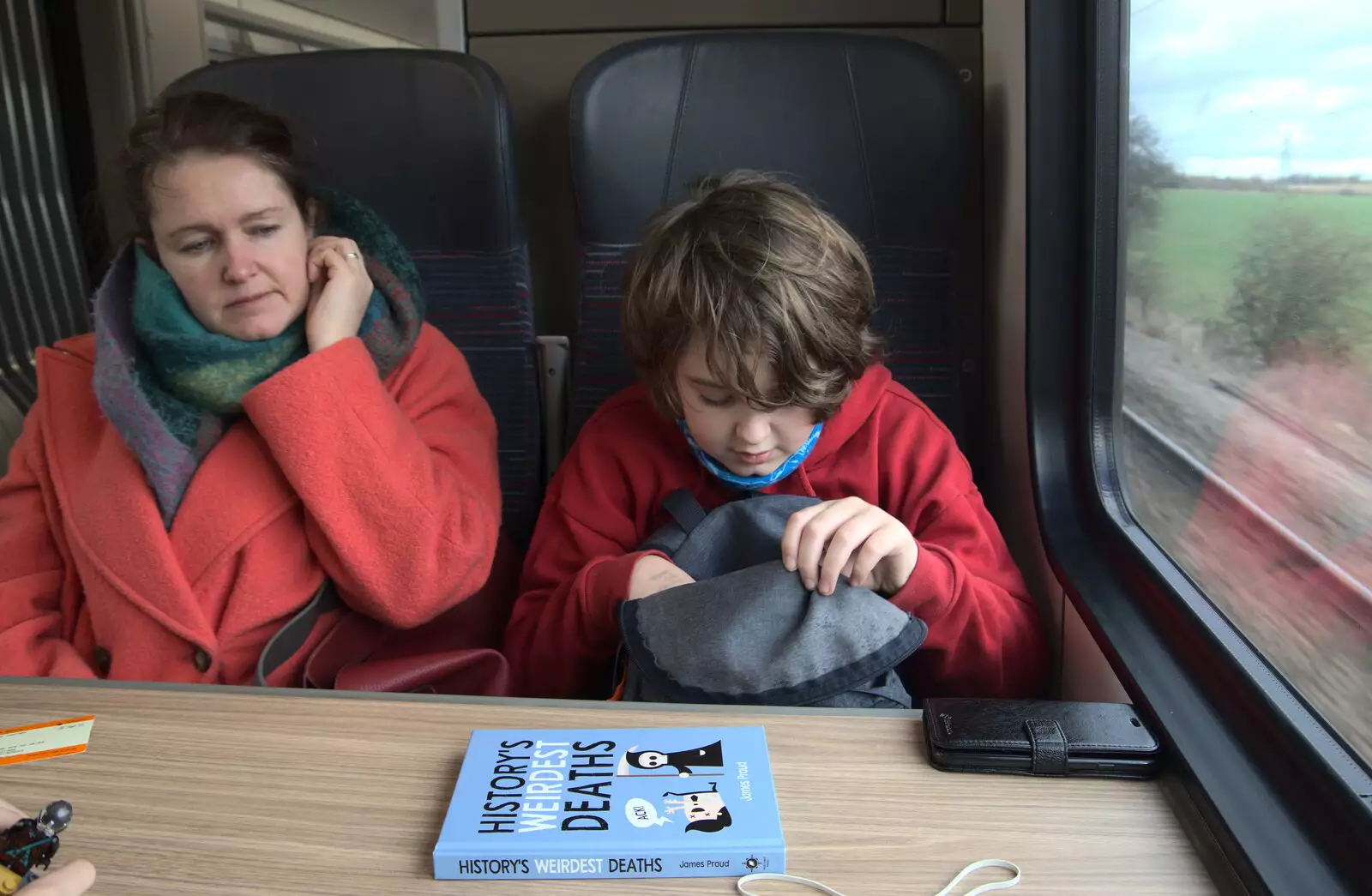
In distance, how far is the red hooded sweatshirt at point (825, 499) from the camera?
1.46 m

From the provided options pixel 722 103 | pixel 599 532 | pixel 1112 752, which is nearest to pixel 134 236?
pixel 599 532

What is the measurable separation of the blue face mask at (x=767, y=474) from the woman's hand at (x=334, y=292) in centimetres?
58

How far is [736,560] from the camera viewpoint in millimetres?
1449

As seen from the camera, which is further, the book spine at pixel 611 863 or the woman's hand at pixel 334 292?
the woman's hand at pixel 334 292

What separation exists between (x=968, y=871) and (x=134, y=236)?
1.63 meters

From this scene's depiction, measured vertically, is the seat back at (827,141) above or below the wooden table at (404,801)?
above

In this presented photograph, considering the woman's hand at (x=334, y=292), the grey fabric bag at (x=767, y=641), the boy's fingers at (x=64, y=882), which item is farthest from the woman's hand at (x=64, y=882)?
the woman's hand at (x=334, y=292)

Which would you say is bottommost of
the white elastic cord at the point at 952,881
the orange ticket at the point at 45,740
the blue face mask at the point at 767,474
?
the white elastic cord at the point at 952,881

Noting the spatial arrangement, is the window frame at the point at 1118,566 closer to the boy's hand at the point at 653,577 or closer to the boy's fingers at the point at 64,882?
the boy's hand at the point at 653,577

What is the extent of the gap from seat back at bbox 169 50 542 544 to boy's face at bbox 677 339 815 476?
0.62m

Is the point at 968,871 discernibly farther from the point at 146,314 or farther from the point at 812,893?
the point at 146,314

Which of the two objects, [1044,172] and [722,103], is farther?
[722,103]

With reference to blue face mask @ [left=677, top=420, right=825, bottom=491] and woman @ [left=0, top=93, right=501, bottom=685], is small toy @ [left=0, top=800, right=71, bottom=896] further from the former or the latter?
blue face mask @ [left=677, top=420, right=825, bottom=491]

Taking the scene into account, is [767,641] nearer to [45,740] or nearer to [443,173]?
[45,740]
